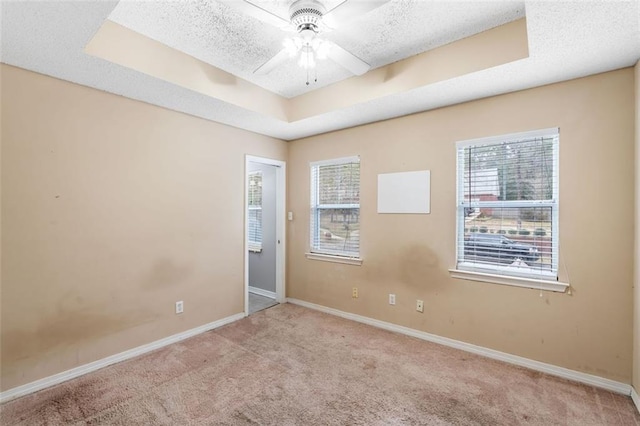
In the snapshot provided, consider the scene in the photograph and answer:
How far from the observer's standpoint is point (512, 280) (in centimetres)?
265

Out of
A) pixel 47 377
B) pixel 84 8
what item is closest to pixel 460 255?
pixel 84 8

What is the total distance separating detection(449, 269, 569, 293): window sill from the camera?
246 centimetres

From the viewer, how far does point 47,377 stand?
7.58 feet

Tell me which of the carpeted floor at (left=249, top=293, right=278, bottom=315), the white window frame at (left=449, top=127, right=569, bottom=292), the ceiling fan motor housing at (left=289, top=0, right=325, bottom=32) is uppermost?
the ceiling fan motor housing at (left=289, top=0, right=325, bottom=32)

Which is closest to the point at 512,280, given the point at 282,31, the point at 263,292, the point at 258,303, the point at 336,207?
the point at 336,207

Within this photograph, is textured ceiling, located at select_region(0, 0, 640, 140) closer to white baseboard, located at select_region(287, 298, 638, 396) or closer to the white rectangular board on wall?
the white rectangular board on wall

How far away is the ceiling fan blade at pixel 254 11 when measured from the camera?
4.93 ft

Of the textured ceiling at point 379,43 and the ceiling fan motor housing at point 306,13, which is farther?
the ceiling fan motor housing at point 306,13

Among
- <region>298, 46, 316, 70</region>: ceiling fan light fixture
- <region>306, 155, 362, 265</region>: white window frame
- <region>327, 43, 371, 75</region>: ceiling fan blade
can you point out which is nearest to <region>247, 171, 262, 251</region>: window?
<region>306, 155, 362, 265</region>: white window frame

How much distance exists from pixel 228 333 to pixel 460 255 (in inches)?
104

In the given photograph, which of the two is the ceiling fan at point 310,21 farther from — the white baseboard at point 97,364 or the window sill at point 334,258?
the white baseboard at point 97,364

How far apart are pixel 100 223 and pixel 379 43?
284 cm

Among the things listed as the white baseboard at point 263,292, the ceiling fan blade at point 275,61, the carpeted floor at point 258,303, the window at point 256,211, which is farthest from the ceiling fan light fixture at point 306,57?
the white baseboard at point 263,292

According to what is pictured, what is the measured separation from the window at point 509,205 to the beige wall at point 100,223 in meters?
2.73
